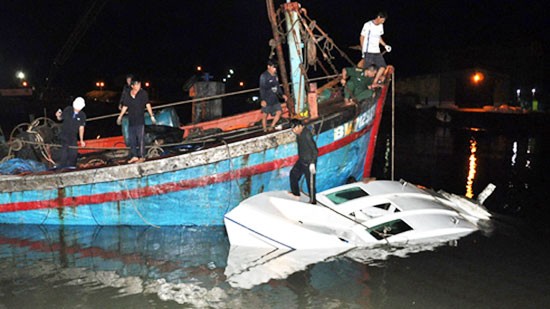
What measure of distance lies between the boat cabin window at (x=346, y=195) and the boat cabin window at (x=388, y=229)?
0.89m

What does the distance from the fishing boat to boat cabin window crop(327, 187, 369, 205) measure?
1.54ft

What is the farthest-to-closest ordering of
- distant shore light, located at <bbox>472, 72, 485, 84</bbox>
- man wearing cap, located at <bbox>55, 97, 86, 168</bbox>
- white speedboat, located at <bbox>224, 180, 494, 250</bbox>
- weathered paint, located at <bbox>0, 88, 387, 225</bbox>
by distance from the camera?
distant shore light, located at <bbox>472, 72, 485, 84</bbox> < man wearing cap, located at <bbox>55, 97, 86, 168</bbox> < weathered paint, located at <bbox>0, 88, 387, 225</bbox> < white speedboat, located at <bbox>224, 180, 494, 250</bbox>

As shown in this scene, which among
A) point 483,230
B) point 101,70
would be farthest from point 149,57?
point 483,230

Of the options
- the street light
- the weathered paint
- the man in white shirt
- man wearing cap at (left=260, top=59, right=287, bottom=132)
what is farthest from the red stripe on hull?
the street light

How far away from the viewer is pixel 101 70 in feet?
273

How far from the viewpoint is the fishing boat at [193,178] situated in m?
9.18

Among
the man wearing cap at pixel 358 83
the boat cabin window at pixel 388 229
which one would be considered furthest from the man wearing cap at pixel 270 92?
the boat cabin window at pixel 388 229

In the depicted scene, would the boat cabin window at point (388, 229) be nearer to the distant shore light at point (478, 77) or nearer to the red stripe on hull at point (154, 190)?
the red stripe on hull at point (154, 190)

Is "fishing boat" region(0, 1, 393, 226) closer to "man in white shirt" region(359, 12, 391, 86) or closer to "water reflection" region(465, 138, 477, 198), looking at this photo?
"man in white shirt" region(359, 12, 391, 86)

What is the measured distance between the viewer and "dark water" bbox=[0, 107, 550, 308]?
21.7 ft

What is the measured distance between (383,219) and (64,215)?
20.0ft

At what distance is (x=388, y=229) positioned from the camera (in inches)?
355

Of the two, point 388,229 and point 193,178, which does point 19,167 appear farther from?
point 388,229

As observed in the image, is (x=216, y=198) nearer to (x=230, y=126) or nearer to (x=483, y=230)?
(x=230, y=126)
